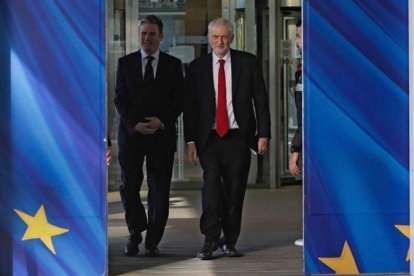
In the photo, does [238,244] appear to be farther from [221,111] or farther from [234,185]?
[221,111]

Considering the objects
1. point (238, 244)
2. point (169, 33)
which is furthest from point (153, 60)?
point (169, 33)

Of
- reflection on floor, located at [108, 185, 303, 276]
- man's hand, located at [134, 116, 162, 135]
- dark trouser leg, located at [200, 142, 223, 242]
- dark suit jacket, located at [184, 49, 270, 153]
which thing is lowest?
reflection on floor, located at [108, 185, 303, 276]

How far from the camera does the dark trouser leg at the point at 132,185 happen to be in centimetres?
670

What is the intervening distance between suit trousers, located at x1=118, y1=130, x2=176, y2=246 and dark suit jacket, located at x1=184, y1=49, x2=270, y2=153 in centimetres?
23

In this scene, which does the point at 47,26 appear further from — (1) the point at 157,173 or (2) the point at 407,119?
(2) the point at 407,119

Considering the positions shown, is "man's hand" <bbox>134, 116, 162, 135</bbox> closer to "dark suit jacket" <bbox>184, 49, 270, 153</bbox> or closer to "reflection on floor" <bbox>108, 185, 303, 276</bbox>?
"dark suit jacket" <bbox>184, 49, 270, 153</bbox>

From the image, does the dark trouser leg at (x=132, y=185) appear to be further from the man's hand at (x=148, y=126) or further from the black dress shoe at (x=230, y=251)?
the black dress shoe at (x=230, y=251)

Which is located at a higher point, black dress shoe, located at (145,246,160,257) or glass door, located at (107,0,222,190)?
glass door, located at (107,0,222,190)

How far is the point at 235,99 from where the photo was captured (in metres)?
6.54

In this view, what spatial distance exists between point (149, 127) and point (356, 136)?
1.58 metres

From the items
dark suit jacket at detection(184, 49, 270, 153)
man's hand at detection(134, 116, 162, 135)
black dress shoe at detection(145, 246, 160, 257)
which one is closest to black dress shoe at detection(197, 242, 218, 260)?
black dress shoe at detection(145, 246, 160, 257)

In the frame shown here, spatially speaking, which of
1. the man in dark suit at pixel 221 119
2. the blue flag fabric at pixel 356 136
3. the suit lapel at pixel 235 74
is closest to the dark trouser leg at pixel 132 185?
the man in dark suit at pixel 221 119

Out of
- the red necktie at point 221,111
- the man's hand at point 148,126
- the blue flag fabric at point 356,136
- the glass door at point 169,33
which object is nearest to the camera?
the blue flag fabric at point 356,136

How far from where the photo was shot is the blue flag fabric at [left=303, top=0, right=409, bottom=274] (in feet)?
18.3
